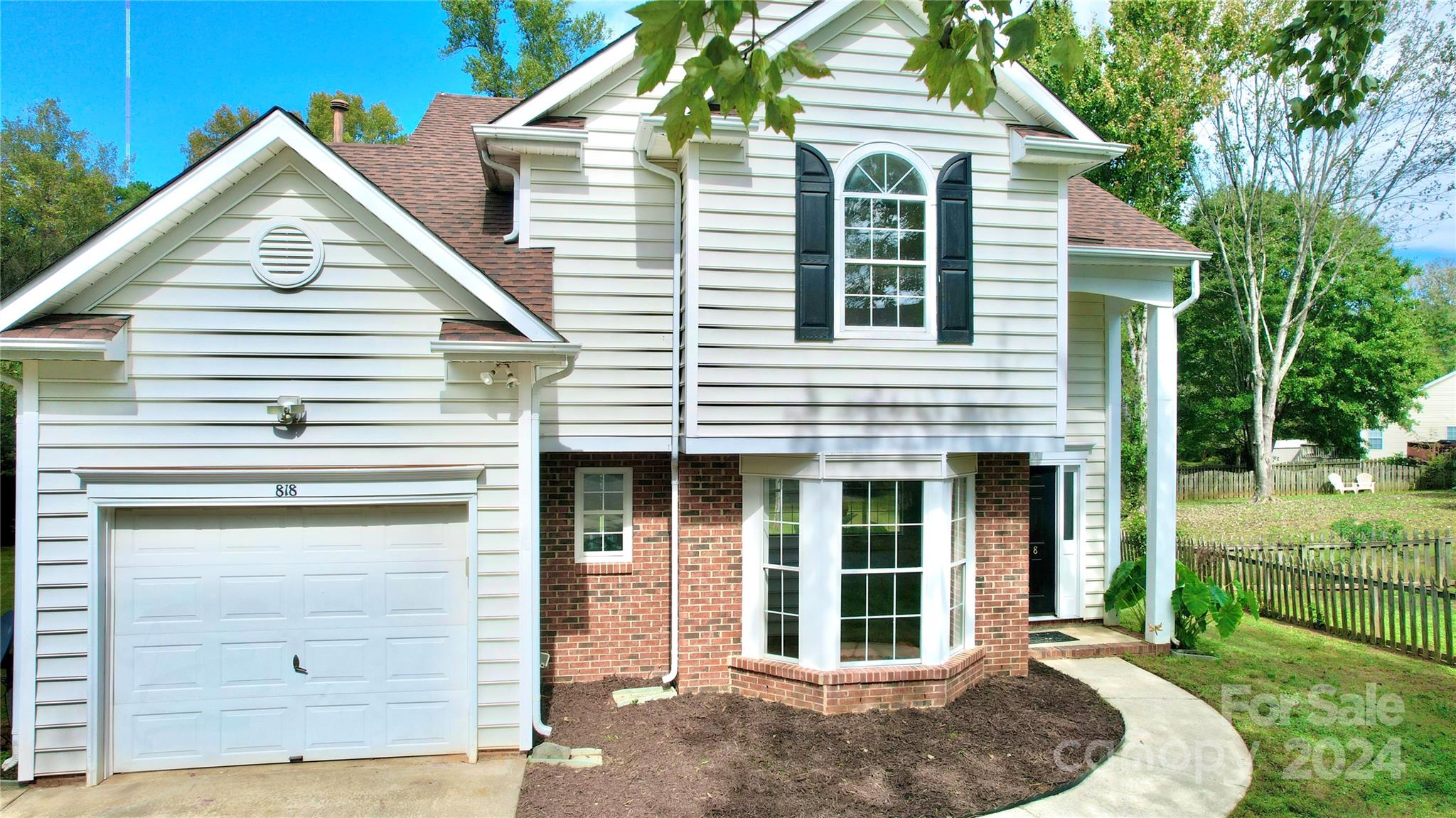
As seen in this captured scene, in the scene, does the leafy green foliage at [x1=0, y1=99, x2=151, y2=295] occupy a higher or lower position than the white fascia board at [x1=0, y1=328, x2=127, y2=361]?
higher

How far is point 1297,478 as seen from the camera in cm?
3231

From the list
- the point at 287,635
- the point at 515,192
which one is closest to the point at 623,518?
the point at 287,635

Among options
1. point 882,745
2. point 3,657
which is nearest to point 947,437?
point 882,745

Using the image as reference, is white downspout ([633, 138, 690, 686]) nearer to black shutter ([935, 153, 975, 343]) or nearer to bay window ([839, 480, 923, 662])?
bay window ([839, 480, 923, 662])

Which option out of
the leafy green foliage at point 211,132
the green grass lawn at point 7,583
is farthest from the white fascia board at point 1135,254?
the leafy green foliage at point 211,132

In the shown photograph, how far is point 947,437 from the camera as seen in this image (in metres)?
8.39

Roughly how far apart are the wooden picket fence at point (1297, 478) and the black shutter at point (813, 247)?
90.8 feet

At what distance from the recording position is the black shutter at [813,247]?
813 cm

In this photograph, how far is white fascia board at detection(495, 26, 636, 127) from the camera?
27.8 feet

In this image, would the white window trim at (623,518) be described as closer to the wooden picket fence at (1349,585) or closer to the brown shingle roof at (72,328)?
the brown shingle roof at (72,328)

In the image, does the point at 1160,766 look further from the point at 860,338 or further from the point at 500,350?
the point at 500,350

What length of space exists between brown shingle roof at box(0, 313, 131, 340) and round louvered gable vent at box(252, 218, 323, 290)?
112 centimetres
